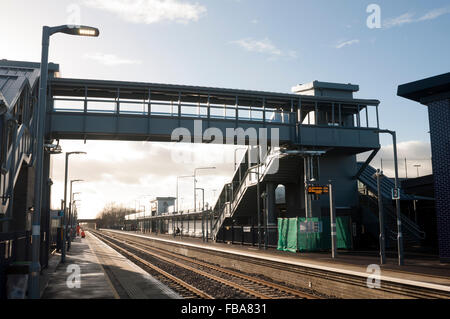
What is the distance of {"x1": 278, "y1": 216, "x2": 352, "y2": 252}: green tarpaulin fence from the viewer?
101 feet

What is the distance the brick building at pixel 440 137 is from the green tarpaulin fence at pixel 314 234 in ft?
30.3

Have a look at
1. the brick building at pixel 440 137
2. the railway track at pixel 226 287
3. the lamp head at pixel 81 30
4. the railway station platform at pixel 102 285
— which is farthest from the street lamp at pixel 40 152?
the brick building at pixel 440 137

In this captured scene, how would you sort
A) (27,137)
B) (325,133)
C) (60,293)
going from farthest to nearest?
1. (325,133)
2. (27,137)
3. (60,293)

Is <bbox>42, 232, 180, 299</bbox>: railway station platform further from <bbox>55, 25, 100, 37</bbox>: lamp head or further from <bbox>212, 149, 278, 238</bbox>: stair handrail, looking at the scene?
<bbox>212, 149, 278, 238</bbox>: stair handrail

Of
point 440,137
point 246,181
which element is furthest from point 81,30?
point 246,181

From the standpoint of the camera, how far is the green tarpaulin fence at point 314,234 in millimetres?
30891

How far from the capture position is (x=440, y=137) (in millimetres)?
22859

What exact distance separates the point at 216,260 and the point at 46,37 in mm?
22470

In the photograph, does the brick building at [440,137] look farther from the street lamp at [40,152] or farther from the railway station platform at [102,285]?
the street lamp at [40,152]

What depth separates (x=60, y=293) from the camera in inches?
677

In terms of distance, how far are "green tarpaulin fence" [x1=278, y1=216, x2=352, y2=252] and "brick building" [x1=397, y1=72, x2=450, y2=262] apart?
9.25 metres

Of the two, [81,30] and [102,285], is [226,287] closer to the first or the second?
[102,285]
